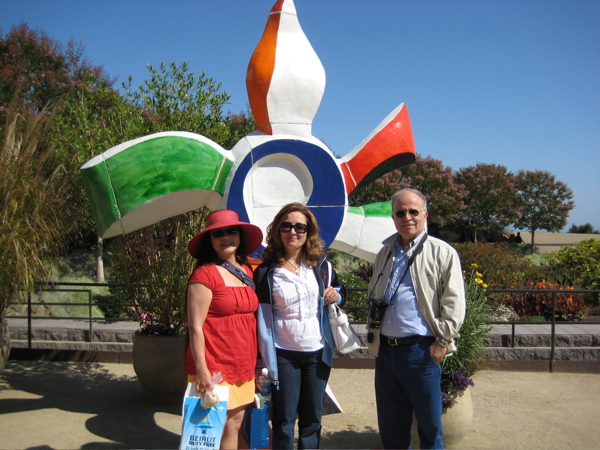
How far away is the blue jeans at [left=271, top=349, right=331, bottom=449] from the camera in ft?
9.45

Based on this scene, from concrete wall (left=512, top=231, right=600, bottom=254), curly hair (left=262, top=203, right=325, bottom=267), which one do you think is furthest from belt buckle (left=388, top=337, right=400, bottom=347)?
concrete wall (left=512, top=231, right=600, bottom=254)

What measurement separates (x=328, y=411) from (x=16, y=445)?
2.44 metres

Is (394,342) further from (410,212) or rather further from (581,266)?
(581,266)

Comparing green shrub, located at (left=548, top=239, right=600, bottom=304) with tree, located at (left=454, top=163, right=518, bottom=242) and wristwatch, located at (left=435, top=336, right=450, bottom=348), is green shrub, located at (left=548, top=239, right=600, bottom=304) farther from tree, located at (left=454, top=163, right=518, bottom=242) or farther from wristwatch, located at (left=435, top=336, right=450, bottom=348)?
tree, located at (left=454, top=163, right=518, bottom=242)

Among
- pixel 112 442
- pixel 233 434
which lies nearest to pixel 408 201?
pixel 233 434

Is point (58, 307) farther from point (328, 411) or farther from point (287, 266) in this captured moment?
point (287, 266)

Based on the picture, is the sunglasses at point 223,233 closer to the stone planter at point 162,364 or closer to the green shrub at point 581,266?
the stone planter at point 162,364

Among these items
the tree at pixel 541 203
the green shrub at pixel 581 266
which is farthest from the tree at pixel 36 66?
the tree at pixel 541 203

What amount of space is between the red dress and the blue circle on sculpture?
4.45ft

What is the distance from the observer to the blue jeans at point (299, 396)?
2881 millimetres

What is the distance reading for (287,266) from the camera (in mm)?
2973

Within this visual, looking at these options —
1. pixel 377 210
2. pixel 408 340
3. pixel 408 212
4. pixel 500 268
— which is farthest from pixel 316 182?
pixel 500 268

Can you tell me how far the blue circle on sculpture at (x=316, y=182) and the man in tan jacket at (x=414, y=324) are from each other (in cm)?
143

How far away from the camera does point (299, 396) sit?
9.73 ft
